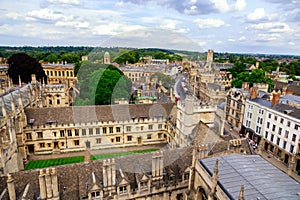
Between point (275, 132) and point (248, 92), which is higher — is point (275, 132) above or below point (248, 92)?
below

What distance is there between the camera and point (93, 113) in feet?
108

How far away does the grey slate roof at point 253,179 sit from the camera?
11.9m

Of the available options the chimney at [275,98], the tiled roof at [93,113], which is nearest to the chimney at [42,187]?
the tiled roof at [93,113]

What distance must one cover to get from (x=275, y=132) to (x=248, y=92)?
12.0 meters

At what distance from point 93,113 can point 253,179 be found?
25.5 metres

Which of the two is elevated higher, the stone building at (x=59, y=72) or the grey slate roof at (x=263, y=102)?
the stone building at (x=59, y=72)

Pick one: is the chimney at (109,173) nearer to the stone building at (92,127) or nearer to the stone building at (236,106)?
the stone building at (92,127)

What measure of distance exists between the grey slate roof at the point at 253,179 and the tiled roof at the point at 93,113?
64.0 ft

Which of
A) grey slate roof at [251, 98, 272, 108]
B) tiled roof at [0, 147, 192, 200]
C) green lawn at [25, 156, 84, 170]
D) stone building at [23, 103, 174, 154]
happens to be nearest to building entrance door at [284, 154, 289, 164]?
grey slate roof at [251, 98, 272, 108]

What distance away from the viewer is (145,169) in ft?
60.5

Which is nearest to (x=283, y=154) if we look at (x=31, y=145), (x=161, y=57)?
(x=31, y=145)

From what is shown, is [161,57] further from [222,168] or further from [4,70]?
[222,168]

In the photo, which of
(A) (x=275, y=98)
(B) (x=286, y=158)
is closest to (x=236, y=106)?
(A) (x=275, y=98)

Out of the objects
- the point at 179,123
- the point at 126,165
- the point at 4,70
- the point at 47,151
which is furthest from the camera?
the point at 4,70
